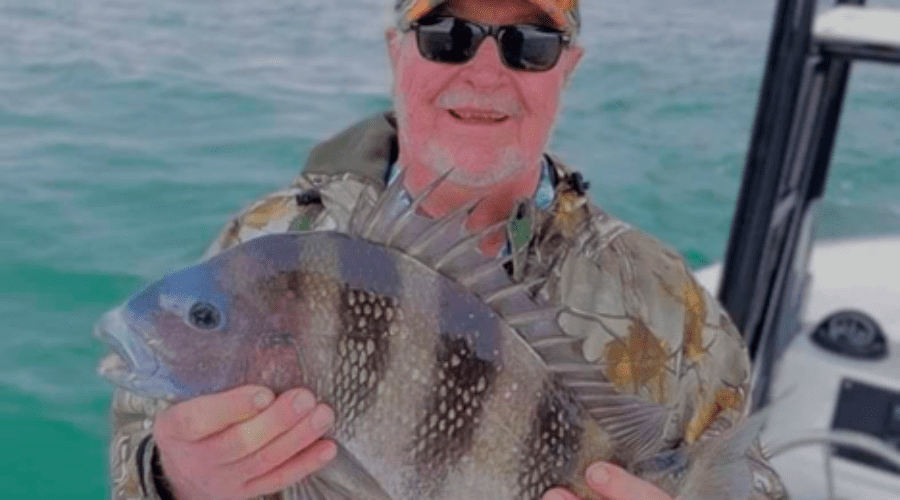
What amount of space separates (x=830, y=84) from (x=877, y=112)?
7.90 meters

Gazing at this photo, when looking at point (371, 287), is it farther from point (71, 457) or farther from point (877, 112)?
point (877, 112)

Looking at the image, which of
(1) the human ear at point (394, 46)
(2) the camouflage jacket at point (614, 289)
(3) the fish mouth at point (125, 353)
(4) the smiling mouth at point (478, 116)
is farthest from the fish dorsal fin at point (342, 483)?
(1) the human ear at point (394, 46)

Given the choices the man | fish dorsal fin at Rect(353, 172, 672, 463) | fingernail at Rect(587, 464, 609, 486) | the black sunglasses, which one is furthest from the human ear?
fingernail at Rect(587, 464, 609, 486)

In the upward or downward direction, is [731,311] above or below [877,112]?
above

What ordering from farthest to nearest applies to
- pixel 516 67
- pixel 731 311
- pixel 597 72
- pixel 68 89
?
pixel 597 72
pixel 68 89
pixel 731 311
pixel 516 67

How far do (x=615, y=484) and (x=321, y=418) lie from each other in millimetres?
360

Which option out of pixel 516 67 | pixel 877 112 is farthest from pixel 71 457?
pixel 877 112

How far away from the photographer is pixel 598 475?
4.00 feet

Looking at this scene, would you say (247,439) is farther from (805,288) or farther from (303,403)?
(805,288)

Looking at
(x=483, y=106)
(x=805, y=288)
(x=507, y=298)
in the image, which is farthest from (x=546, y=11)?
(x=805, y=288)

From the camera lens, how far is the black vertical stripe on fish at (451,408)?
116 cm

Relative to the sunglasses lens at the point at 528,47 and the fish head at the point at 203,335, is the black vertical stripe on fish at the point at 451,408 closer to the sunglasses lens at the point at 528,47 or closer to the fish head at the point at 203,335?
the fish head at the point at 203,335

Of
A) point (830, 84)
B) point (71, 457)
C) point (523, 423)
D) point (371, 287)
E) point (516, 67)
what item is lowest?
point (71, 457)

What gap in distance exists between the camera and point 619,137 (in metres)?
11.1
